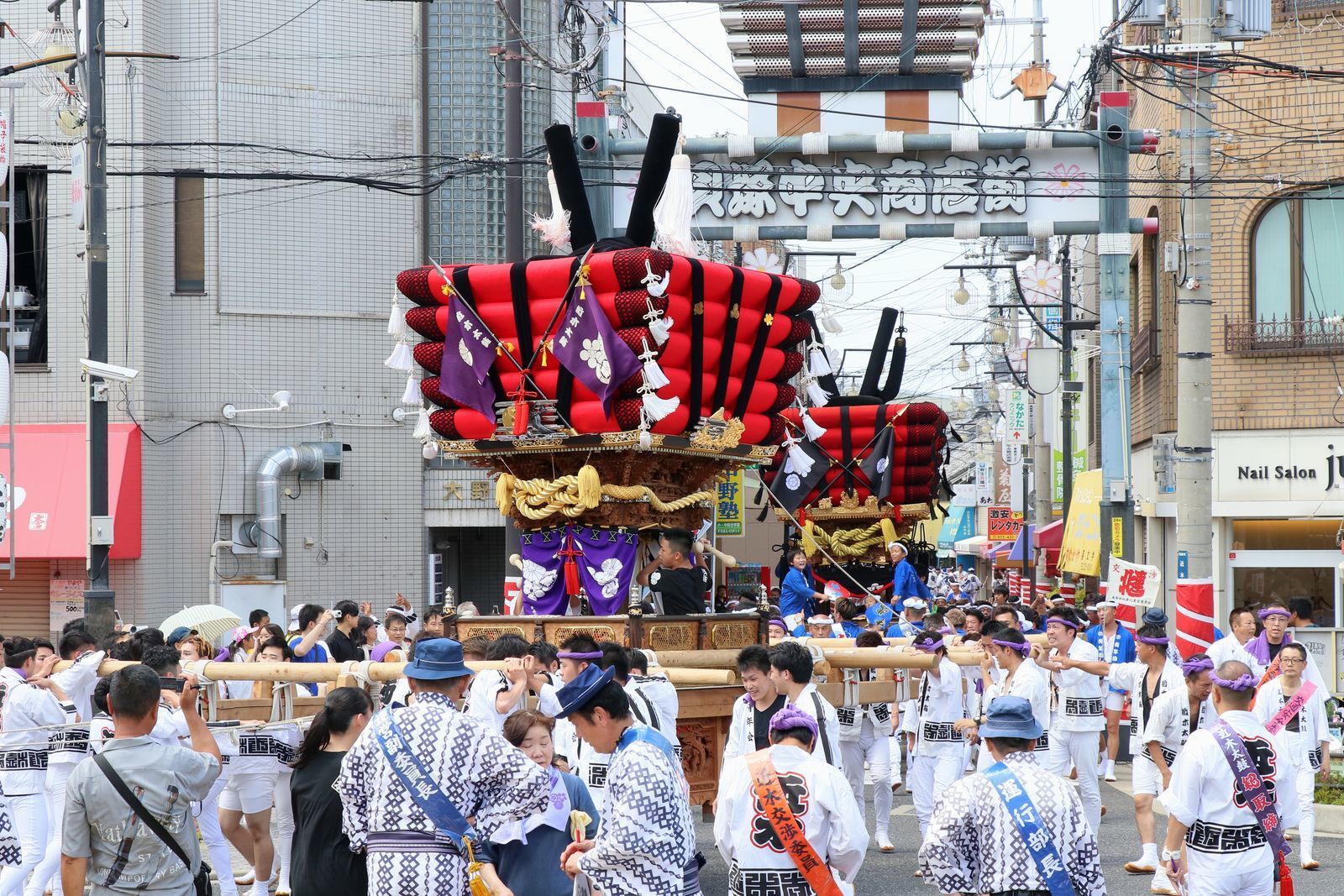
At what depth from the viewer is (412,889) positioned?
595 centimetres

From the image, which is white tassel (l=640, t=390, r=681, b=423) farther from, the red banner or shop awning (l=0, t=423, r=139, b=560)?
shop awning (l=0, t=423, r=139, b=560)

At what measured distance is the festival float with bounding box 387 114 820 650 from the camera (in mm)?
10789

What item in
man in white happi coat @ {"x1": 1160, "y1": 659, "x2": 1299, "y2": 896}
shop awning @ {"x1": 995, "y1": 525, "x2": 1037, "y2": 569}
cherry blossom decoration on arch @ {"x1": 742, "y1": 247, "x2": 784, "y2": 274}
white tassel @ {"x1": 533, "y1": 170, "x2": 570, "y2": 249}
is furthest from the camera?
shop awning @ {"x1": 995, "y1": 525, "x2": 1037, "y2": 569}

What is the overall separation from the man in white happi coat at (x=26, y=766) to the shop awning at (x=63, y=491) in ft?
38.0

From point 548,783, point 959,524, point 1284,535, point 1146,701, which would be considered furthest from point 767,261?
point 959,524

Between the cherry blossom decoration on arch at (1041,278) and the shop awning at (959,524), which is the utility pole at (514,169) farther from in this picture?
the shop awning at (959,524)

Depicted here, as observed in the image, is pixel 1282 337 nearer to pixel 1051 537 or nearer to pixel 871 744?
pixel 871 744

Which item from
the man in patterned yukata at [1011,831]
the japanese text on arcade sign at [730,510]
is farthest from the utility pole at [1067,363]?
the man in patterned yukata at [1011,831]

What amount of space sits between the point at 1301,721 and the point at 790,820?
6.35 metres

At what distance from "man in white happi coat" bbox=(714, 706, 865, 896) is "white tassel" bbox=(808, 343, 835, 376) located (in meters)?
7.53

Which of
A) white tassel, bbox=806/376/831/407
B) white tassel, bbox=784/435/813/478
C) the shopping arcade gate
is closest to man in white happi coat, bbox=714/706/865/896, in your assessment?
white tassel, bbox=806/376/831/407

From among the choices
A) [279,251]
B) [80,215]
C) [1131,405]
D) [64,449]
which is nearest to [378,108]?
[279,251]

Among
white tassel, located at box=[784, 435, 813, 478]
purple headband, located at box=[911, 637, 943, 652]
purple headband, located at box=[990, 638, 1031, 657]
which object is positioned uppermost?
white tassel, located at box=[784, 435, 813, 478]

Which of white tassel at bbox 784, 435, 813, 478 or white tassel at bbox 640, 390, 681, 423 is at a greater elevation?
white tassel at bbox 640, 390, 681, 423
